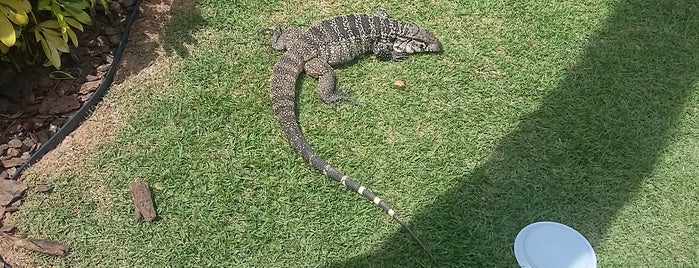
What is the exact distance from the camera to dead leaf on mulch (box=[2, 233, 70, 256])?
12.9 feet

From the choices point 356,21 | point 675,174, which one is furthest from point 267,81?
point 675,174

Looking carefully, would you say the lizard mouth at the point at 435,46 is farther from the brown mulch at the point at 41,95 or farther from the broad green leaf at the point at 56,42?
the broad green leaf at the point at 56,42

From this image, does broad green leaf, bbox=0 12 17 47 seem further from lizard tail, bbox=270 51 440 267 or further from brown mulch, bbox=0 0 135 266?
lizard tail, bbox=270 51 440 267

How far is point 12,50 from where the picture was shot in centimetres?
456

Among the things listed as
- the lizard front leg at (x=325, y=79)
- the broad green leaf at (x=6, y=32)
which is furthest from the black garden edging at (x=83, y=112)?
the lizard front leg at (x=325, y=79)

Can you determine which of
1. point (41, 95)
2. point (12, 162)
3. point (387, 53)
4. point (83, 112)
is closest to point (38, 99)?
point (41, 95)

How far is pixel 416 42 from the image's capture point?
520cm

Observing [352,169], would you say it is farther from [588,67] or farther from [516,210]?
[588,67]

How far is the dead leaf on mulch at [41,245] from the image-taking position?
3936mm

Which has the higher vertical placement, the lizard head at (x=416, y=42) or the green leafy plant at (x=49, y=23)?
the green leafy plant at (x=49, y=23)

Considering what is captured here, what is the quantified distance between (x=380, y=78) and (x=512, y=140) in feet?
4.11

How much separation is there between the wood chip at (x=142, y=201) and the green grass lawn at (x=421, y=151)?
0.22ft

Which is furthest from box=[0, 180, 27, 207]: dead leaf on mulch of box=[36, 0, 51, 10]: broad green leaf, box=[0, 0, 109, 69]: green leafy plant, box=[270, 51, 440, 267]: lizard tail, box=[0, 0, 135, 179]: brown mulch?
box=[270, 51, 440, 267]: lizard tail

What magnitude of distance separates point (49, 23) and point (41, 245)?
158 cm
